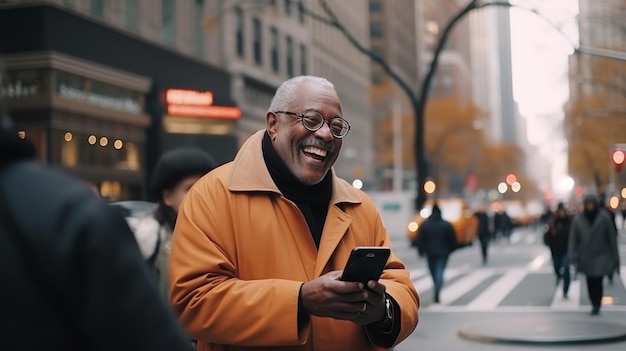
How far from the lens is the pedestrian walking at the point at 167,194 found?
5309 mm

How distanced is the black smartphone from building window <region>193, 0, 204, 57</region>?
36366mm

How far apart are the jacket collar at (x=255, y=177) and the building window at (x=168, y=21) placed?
108 ft

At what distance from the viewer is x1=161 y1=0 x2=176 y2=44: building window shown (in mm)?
35781

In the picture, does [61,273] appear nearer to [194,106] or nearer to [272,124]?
[272,124]

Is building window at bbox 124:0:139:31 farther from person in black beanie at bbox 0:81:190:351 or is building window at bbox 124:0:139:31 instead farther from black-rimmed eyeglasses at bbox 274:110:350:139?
person in black beanie at bbox 0:81:190:351

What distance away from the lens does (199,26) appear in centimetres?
3891

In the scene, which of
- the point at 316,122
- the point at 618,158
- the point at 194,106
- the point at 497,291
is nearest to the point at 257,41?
the point at 194,106

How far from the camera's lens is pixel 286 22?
2023 inches

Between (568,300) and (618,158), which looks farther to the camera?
(618,158)

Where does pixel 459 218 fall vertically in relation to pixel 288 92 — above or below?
below

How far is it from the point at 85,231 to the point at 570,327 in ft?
36.5

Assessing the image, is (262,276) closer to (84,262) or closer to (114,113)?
(84,262)

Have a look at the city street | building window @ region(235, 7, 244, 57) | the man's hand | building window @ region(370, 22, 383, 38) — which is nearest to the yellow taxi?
the city street

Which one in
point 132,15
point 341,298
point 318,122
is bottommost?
point 341,298
